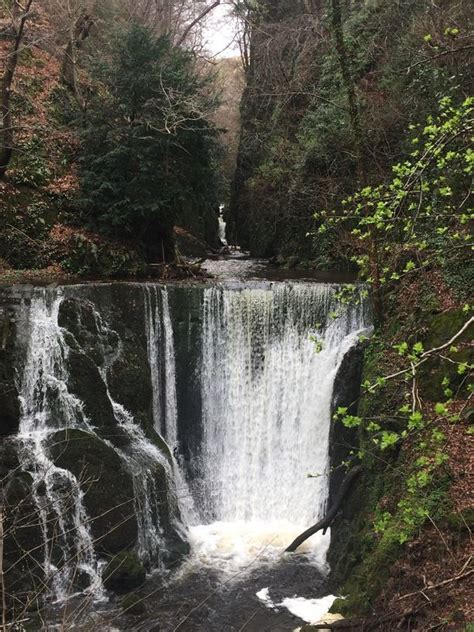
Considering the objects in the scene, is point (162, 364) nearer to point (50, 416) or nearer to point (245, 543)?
point (50, 416)

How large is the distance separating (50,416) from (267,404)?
4.51 metres

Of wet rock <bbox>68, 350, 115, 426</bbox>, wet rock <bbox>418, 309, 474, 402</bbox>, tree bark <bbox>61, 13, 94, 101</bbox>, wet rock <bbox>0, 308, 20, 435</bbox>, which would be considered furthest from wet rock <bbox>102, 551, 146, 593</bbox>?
tree bark <bbox>61, 13, 94, 101</bbox>

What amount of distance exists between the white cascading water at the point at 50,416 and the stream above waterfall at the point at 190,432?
0.9 inches

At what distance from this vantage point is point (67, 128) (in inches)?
575

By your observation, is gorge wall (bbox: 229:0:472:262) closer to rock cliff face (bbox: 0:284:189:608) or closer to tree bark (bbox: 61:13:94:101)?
tree bark (bbox: 61:13:94:101)

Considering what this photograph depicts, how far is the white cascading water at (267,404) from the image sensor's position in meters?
10.5

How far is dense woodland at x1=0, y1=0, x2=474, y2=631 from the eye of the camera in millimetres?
5832

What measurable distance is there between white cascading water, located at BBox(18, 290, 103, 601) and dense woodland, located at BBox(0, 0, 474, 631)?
8.25ft

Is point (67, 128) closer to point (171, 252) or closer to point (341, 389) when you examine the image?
point (171, 252)

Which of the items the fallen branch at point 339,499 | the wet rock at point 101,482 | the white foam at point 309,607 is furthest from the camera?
the wet rock at point 101,482

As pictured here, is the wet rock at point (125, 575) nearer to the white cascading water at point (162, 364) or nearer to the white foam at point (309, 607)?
the white foam at point (309, 607)

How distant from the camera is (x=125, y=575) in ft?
27.0

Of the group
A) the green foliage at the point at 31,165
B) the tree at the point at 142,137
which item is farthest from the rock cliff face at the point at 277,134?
the green foliage at the point at 31,165

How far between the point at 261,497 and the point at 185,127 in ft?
29.3
